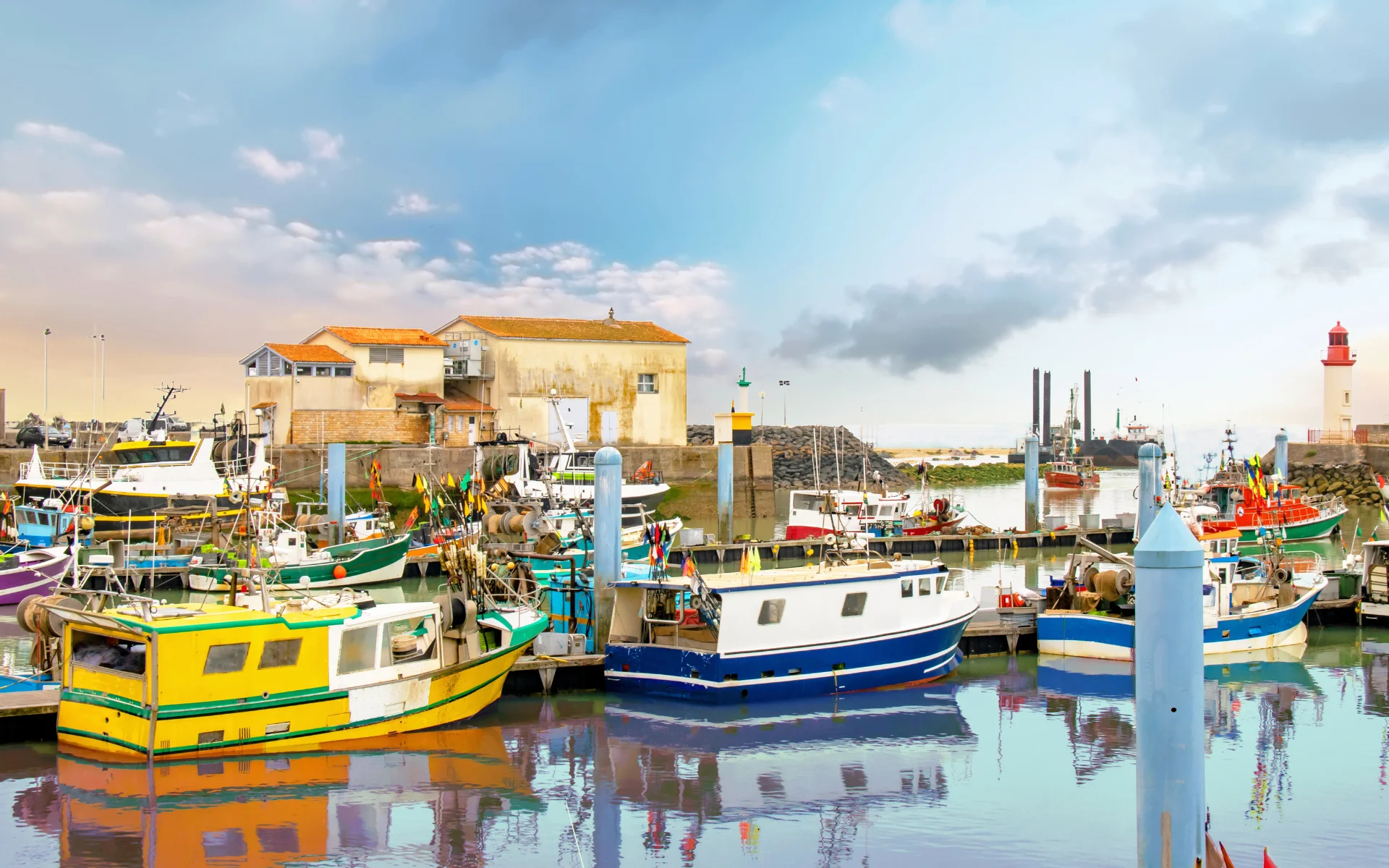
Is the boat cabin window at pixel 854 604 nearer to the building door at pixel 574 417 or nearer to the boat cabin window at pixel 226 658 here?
the boat cabin window at pixel 226 658

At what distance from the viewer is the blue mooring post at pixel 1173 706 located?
8.55 metres

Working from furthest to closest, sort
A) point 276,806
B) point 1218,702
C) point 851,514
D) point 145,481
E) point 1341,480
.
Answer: point 1341,480, point 851,514, point 145,481, point 1218,702, point 276,806

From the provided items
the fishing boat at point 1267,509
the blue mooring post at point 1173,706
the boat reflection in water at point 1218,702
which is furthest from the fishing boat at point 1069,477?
the blue mooring post at point 1173,706

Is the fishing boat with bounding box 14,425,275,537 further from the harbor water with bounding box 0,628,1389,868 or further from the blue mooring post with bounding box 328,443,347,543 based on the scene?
the harbor water with bounding box 0,628,1389,868

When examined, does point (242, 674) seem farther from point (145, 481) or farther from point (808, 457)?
point (808, 457)

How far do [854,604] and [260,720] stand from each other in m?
9.19

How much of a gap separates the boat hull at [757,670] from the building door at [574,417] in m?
34.3

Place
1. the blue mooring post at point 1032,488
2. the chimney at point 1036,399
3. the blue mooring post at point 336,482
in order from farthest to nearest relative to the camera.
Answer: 1. the chimney at point 1036,399
2. the blue mooring post at point 1032,488
3. the blue mooring post at point 336,482

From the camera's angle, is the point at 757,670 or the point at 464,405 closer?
the point at 757,670

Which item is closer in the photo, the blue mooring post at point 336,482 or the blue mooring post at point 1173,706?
the blue mooring post at point 1173,706

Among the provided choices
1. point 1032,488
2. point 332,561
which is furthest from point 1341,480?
point 332,561

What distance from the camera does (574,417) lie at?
174 feet

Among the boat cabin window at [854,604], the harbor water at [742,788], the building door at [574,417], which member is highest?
the building door at [574,417]

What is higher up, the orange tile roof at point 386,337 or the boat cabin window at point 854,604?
the orange tile roof at point 386,337
